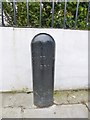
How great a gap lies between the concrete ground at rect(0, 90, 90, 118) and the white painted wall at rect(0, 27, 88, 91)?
19 cm

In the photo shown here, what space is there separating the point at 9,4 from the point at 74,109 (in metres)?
2.12

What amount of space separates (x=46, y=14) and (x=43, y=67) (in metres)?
1.10

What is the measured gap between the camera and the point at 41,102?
4016 millimetres

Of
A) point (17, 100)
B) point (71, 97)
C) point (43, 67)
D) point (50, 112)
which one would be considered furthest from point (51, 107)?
point (43, 67)

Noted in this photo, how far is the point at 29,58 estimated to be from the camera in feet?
14.2

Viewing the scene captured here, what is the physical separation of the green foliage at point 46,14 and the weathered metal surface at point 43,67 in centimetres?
68

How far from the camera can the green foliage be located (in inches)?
168

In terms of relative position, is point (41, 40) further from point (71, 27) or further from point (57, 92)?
point (57, 92)

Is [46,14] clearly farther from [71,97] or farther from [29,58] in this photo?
[71,97]

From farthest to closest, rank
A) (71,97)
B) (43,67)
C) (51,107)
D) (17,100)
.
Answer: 1. (71,97)
2. (17,100)
3. (51,107)
4. (43,67)

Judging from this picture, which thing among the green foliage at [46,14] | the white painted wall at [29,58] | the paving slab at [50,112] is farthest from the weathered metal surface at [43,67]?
the green foliage at [46,14]

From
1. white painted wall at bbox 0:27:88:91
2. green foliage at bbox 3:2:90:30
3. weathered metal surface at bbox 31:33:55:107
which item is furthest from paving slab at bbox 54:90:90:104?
green foliage at bbox 3:2:90:30

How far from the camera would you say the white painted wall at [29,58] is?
166 inches

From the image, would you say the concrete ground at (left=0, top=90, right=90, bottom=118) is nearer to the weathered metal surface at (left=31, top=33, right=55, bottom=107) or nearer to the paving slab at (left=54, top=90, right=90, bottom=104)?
the paving slab at (left=54, top=90, right=90, bottom=104)
